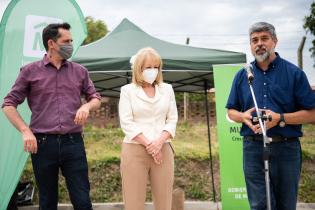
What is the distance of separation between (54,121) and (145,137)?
2.28 feet

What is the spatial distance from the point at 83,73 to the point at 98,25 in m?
32.5

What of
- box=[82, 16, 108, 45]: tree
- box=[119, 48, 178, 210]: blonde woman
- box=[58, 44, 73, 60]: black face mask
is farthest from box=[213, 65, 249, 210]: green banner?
box=[82, 16, 108, 45]: tree

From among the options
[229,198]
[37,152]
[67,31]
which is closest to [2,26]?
[67,31]

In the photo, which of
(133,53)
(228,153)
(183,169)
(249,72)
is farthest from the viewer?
(183,169)

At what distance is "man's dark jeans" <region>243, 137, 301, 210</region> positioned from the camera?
3209mm

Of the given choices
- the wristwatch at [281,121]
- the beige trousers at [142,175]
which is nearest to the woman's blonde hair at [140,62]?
the beige trousers at [142,175]

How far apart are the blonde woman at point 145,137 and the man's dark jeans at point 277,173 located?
0.64m

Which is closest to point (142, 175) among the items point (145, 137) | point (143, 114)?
point (145, 137)

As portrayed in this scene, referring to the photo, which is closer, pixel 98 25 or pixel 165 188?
pixel 165 188

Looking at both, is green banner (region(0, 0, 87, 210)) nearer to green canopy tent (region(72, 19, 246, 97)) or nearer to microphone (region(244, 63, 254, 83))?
green canopy tent (region(72, 19, 246, 97))

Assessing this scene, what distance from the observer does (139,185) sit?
348 centimetres

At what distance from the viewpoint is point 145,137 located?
3428 millimetres

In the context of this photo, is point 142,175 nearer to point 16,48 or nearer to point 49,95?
point 49,95

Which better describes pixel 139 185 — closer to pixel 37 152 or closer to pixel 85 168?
pixel 85 168
